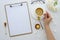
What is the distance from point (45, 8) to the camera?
3.36 ft

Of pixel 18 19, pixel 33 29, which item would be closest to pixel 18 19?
pixel 18 19

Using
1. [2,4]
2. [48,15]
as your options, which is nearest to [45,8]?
[48,15]

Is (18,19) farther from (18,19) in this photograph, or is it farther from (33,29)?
(33,29)

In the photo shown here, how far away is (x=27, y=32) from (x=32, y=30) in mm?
33

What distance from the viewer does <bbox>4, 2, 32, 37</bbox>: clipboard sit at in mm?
981

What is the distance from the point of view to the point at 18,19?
3.25 feet

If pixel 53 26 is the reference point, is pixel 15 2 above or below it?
above

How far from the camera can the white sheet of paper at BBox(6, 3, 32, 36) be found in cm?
98

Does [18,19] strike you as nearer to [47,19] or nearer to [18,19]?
[18,19]

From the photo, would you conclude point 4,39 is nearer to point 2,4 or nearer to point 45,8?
point 2,4

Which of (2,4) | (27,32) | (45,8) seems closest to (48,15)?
(45,8)

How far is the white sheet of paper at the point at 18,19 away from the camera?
982 mm

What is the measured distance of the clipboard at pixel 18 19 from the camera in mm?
981

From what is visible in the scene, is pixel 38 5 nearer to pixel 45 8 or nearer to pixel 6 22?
pixel 45 8
